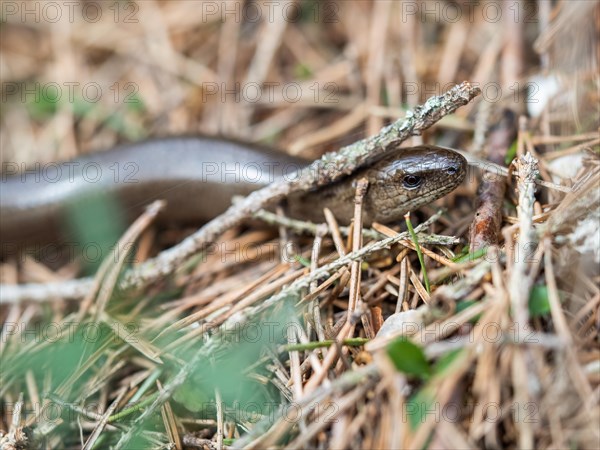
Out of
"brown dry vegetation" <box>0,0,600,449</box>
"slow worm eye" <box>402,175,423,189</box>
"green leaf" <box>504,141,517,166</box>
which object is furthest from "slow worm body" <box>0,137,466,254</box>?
"green leaf" <box>504,141,517,166</box>

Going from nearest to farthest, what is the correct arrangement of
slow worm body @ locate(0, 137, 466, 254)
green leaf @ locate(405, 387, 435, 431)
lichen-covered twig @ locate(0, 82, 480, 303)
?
green leaf @ locate(405, 387, 435, 431) → lichen-covered twig @ locate(0, 82, 480, 303) → slow worm body @ locate(0, 137, 466, 254)

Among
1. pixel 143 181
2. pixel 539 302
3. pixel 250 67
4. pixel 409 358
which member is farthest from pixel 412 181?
pixel 250 67

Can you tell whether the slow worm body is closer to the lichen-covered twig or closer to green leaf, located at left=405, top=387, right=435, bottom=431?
the lichen-covered twig

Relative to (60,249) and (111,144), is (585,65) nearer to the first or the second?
(111,144)

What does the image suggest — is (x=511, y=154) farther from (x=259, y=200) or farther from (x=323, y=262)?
(x=259, y=200)

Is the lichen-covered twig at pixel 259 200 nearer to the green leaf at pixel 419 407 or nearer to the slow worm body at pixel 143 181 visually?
the slow worm body at pixel 143 181

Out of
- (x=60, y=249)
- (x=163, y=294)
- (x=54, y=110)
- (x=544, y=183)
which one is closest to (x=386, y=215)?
(x=544, y=183)
